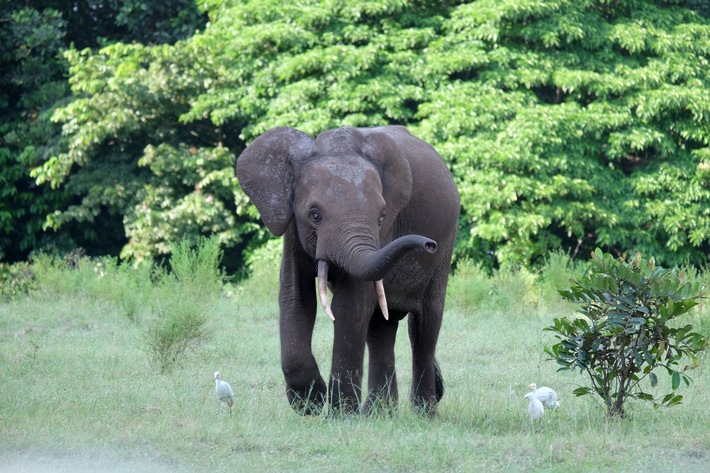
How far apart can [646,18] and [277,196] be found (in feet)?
47.2

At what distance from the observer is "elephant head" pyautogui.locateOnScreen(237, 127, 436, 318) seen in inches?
264

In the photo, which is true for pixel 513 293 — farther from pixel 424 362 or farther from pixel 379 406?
pixel 379 406

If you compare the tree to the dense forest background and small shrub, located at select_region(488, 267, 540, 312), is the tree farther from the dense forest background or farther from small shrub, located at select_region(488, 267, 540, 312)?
small shrub, located at select_region(488, 267, 540, 312)

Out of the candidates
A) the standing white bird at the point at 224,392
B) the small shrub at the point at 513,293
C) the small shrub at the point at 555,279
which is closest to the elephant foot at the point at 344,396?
the standing white bird at the point at 224,392

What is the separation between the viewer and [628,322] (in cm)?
690

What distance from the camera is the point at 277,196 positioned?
7086 millimetres

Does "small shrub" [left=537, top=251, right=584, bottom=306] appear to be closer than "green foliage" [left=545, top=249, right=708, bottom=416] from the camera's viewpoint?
No

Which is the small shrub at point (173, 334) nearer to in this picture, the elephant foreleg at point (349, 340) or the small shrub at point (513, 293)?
the elephant foreleg at point (349, 340)

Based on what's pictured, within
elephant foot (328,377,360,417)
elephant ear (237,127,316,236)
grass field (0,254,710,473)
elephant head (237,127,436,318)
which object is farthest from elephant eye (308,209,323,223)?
grass field (0,254,710,473)

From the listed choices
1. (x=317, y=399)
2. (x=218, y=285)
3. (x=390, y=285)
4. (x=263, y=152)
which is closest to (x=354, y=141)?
(x=263, y=152)

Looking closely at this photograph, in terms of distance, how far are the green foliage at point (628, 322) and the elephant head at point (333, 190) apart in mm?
1264

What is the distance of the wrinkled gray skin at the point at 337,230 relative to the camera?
6.78 metres

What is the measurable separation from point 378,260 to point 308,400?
4.15 ft

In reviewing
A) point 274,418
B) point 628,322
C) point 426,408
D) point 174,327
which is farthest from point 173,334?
point 628,322
